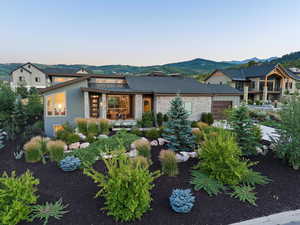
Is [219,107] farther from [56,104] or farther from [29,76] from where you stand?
[29,76]

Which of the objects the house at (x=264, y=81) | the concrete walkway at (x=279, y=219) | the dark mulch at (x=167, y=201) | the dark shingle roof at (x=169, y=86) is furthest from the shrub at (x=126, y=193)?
the house at (x=264, y=81)

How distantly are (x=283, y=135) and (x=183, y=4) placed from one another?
14424 mm

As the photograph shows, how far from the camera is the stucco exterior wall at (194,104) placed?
1291cm

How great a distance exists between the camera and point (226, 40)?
69.3 feet

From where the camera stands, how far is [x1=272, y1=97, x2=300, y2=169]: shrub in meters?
5.48

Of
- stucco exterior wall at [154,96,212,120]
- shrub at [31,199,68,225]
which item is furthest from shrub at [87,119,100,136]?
shrub at [31,199,68,225]

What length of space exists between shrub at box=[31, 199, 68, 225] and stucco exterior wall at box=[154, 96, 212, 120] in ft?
33.0

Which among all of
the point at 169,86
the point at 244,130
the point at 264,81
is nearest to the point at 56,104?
the point at 169,86

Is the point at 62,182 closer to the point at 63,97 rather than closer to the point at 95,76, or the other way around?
the point at 63,97

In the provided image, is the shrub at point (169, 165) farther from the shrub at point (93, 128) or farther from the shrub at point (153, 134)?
the shrub at point (93, 128)

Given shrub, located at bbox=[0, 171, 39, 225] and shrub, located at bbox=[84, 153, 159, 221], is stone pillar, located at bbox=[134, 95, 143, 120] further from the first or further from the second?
shrub, located at bbox=[0, 171, 39, 225]

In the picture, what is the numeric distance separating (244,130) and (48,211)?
734 centimetres

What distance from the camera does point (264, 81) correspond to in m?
28.0

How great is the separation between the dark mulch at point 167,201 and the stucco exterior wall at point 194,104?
7.88m
